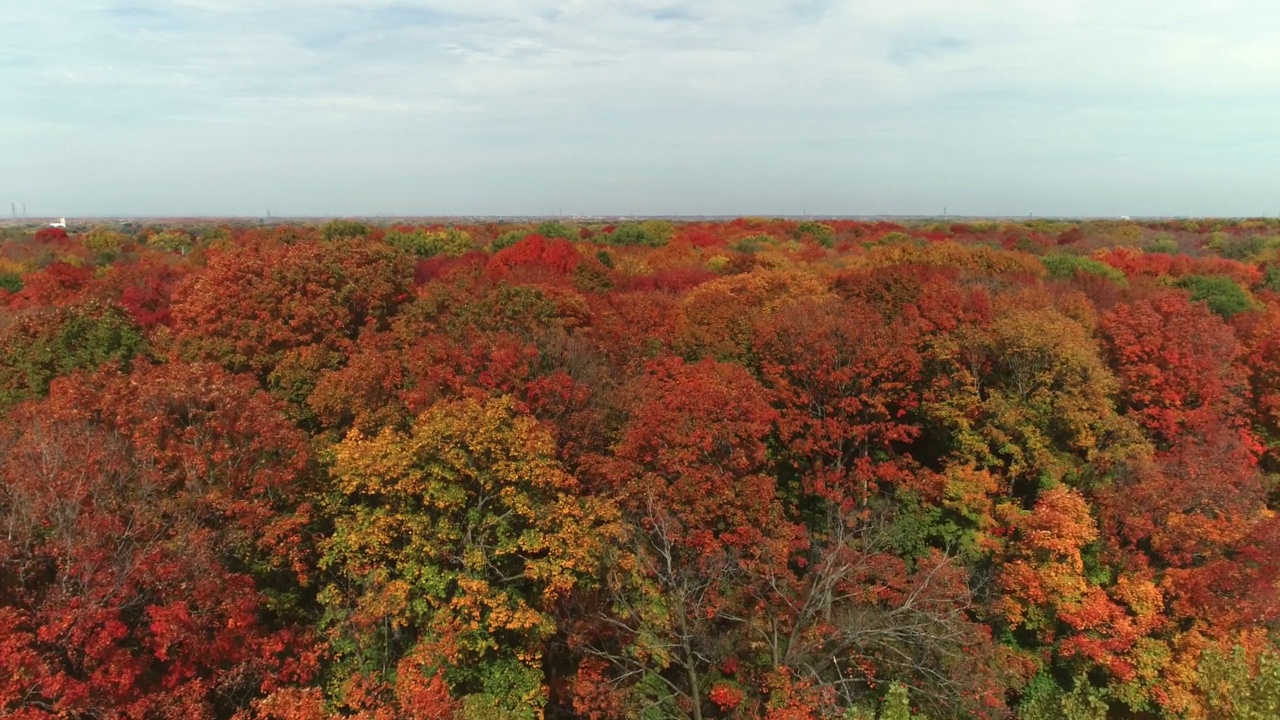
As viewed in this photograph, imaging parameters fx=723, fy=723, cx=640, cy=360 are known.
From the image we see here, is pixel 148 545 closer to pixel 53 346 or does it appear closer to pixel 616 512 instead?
pixel 616 512

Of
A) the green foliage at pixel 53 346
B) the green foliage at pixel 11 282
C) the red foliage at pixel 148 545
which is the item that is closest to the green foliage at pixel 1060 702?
the red foliage at pixel 148 545

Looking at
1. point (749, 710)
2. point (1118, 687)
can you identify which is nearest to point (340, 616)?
point (749, 710)

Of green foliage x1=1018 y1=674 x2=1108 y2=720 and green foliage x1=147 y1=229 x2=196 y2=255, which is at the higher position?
green foliage x1=147 y1=229 x2=196 y2=255

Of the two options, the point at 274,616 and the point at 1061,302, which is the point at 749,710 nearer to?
the point at 274,616

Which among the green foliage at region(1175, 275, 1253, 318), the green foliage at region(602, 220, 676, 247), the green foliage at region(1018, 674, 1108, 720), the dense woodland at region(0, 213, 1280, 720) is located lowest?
the green foliage at region(1018, 674, 1108, 720)

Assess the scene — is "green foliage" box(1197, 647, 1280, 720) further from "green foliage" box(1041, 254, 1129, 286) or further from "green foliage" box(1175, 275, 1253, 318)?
"green foliage" box(1041, 254, 1129, 286)

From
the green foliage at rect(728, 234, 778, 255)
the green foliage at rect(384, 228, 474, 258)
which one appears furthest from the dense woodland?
the green foliage at rect(728, 234, 778, 255)
